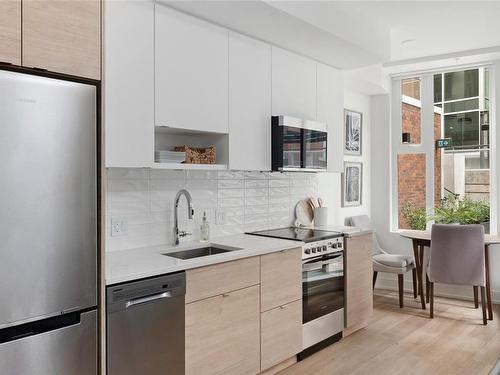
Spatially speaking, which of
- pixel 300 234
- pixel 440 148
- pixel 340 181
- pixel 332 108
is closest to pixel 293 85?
pixel 332 108

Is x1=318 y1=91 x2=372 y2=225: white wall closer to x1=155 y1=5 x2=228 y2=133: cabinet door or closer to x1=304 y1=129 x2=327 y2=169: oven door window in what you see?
x1=304 y1=129 x2=327 y2=169: oven door window

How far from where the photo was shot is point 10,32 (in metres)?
1.72

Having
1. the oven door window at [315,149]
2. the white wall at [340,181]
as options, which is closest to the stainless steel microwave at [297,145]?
the oven door window at [315,149]

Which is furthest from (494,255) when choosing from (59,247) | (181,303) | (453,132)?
(59,247)

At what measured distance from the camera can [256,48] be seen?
3305 millimetres

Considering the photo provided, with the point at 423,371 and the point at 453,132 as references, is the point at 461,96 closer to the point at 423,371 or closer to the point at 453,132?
the point at 453,132

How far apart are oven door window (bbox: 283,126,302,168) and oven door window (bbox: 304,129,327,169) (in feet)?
0.29

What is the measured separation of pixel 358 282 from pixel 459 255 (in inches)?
41.8

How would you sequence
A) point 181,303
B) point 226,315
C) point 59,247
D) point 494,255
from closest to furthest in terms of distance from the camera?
point 59,247, point 181,303, point 226,315, point 494,255

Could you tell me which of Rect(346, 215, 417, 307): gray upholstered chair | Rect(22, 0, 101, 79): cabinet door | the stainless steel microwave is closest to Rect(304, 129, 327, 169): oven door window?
the stainless steel microwave

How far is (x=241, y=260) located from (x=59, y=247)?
119cm

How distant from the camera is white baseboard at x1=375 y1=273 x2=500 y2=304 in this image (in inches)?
195

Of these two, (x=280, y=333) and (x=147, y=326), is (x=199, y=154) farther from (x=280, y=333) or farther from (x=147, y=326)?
(x=280, y=333)

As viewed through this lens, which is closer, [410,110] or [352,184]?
[352,184]
